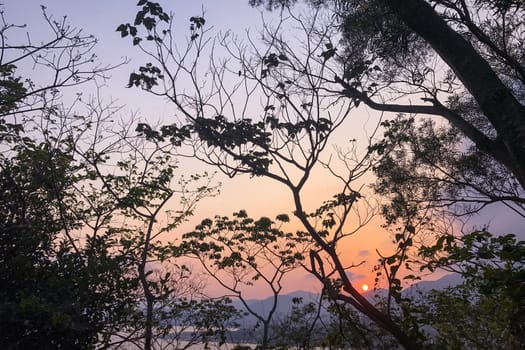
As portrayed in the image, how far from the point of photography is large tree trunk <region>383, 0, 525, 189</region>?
3514 mm

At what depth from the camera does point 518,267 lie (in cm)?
259

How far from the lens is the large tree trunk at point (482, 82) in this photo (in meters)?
3.51

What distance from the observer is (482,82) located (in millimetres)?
3686

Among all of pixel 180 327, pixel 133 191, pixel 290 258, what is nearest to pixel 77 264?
pixel 133 191

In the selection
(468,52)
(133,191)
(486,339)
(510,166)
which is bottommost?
(486,339)

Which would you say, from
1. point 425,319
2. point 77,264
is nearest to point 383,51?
point 425,319

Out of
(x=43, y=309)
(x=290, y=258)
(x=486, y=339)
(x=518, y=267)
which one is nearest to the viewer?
(x=518, y=267)

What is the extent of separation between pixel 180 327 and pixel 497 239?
8.56 meters

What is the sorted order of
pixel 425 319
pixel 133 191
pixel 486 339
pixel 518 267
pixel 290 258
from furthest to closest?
pixel 290 258 → pixel 133 191 → pixel 486 339 → pixel 425 319 → pixel 518 267

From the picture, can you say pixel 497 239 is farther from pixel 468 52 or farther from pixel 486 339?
pixel 486 339

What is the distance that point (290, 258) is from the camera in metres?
13.2

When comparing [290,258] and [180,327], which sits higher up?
[290,258]

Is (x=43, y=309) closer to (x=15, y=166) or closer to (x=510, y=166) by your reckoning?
(x=15, y=166)

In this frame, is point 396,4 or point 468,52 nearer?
point 468,52
